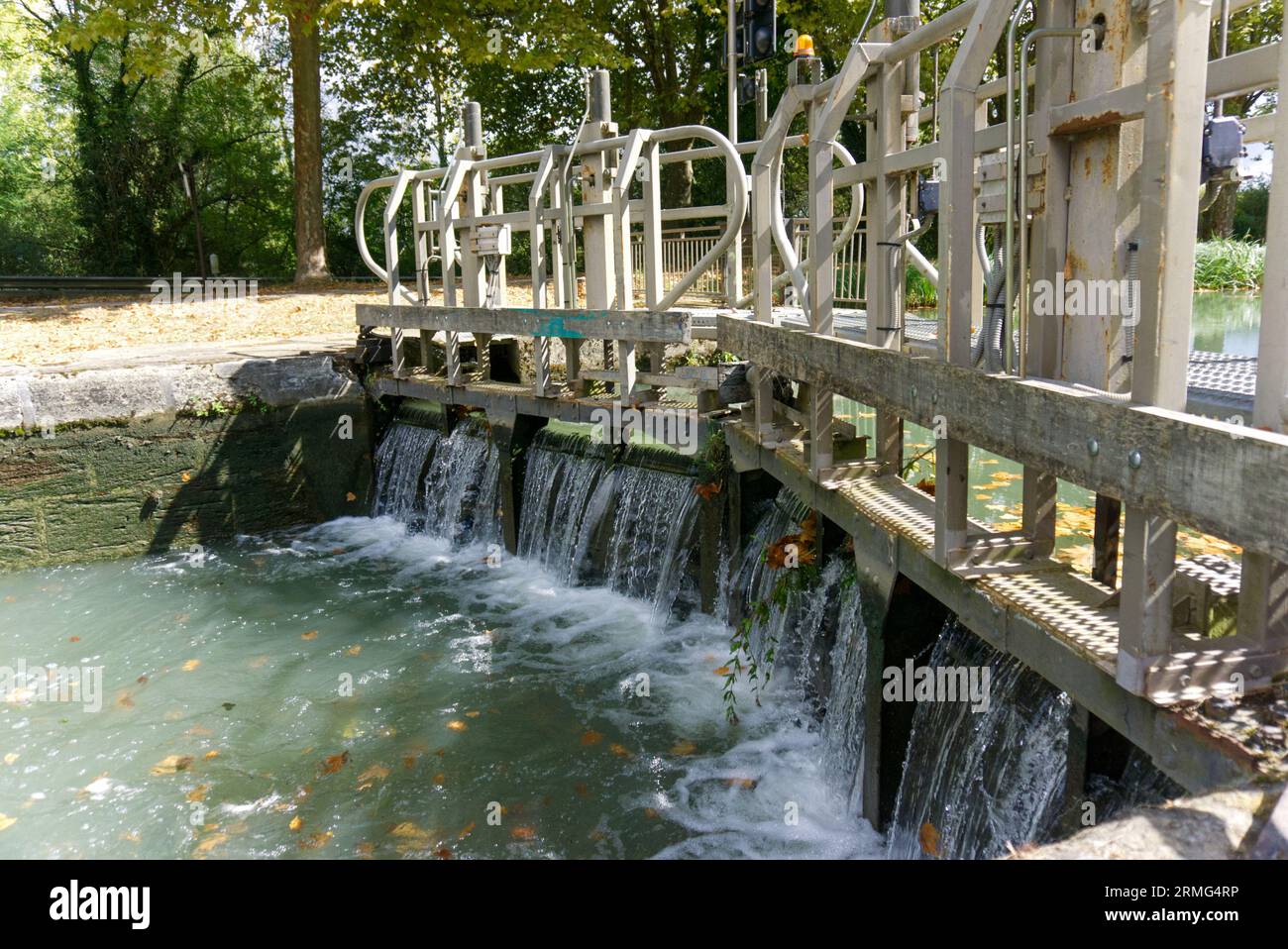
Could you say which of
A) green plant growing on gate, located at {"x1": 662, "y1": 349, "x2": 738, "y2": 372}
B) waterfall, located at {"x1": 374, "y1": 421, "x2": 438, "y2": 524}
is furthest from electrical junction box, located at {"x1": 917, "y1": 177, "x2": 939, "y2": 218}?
waterfall, located at {"x1": 374, "y1": 421, "x2": 438, "y2": 524}

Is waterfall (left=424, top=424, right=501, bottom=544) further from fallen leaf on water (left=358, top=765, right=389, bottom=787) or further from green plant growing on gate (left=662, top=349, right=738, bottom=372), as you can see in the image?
fallen leaf on water (left=358, top=765, right=389, bottom=787)

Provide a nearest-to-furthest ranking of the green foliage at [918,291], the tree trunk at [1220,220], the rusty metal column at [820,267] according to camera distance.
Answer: the rusty metal column at [820,267], the tree trunk at [1220,220], the green foliage at [918,291]

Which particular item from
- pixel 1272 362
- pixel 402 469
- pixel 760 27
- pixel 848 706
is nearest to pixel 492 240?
pixel 402 469

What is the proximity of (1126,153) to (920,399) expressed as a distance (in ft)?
3.57

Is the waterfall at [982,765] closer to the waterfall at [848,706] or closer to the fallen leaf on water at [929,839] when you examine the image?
the fallen leaf on water at [929,839]

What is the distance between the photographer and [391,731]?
6.16m

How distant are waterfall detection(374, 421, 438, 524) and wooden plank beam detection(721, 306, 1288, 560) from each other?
7.02 meters

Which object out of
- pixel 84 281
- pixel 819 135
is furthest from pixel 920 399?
pixel 84 281

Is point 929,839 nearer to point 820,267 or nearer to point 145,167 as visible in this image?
point 820,267

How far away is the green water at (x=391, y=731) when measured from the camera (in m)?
5.10

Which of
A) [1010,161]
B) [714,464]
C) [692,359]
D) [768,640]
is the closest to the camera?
[1010,161]

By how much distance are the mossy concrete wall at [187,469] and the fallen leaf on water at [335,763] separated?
16.0 ft

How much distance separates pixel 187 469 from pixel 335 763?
518 centimetres

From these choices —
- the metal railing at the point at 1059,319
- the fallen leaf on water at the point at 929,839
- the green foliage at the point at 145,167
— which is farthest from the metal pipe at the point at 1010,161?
the green foliage at the point at 145,167
